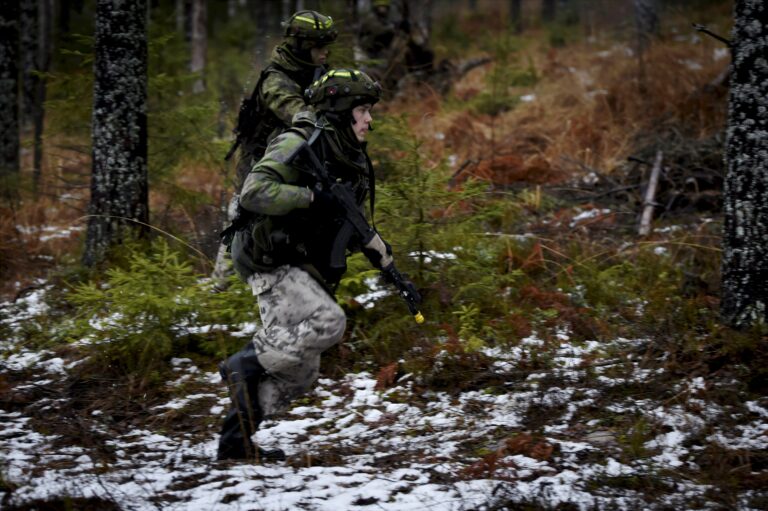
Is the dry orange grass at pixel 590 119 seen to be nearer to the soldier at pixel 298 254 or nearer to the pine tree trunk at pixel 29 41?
the soldier at pixel 298 254

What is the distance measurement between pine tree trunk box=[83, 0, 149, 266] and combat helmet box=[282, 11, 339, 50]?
1.84 m

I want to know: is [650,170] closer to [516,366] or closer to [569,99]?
[569,99]

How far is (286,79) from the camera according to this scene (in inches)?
243

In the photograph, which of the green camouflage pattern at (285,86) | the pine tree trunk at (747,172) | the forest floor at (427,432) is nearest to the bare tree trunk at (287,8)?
the green camouflage pattern at (285,86)

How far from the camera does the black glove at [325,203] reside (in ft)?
→ 13.5

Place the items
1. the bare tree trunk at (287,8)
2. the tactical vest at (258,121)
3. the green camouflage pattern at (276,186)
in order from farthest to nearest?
the bare tree trunk at (287,8)
the tactical vest at (258,121)
the green camouflage pattern at (276,186)

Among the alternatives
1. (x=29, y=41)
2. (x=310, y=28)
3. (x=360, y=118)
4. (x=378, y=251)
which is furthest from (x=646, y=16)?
(x=29, y=41)

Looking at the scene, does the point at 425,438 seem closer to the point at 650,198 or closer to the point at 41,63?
the point at 650,198

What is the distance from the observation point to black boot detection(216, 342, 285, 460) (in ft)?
13.9

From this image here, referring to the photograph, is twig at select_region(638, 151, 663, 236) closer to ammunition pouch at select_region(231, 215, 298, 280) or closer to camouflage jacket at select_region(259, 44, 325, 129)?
camouflage jacket at select_region(259, 44, 325, 129)

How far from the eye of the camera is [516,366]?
218 inches

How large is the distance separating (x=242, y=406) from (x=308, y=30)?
10.7 ft

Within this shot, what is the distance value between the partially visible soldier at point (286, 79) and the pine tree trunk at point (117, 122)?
141 cm

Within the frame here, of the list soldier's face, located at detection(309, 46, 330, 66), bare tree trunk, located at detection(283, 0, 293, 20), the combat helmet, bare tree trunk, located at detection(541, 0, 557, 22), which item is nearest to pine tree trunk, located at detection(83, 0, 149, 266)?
the combat helmet
